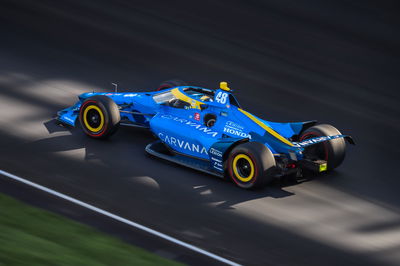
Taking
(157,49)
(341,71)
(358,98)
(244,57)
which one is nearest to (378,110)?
(358,98)

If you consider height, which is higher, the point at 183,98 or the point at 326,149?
the point at 183,98

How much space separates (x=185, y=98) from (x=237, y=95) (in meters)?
4.37

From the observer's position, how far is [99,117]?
15609 mm

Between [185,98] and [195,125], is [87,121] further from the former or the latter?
[195,125]

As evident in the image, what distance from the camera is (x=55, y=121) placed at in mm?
16656

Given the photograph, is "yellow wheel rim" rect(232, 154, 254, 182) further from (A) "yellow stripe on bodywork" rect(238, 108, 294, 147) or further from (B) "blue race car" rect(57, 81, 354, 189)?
(A) "yellow stripe on bodywork" rect(238, 108, 294, 147)

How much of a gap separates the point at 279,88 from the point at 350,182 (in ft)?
19.0

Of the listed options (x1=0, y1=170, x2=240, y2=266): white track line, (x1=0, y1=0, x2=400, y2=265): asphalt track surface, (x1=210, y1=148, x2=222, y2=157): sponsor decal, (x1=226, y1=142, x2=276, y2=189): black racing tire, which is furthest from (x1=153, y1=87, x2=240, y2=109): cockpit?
(x1=0, y1=170, x2=240, y2=266): white track line

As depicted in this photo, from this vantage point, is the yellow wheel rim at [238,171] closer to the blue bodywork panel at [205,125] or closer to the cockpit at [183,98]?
the blue bodywork panel at [205,125]

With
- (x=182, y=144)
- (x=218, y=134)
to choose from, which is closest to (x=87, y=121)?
(x=182, y=144)

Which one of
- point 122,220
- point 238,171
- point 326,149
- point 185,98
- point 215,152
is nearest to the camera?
point 122,220

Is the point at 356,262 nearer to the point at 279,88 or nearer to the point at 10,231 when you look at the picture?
the point at 10,231

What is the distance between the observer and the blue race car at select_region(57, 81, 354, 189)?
46.3ft

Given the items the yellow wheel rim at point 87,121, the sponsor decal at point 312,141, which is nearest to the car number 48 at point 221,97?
the sponsor decal at point 312,141
